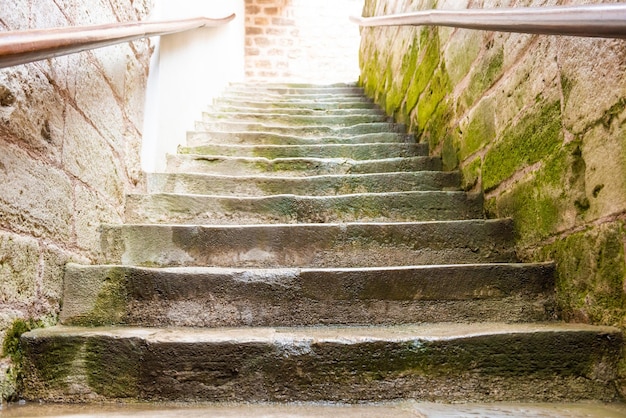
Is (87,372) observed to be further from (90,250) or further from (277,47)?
(277,47)

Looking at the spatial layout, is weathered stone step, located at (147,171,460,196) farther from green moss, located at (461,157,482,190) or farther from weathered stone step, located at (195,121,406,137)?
weathered stone step, located at (195,121,406,137)

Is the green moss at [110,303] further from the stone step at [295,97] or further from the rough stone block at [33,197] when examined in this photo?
the stone step at [295,97]

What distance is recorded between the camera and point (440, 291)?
1366 mm

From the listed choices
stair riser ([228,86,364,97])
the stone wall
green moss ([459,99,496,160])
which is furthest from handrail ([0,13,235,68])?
stair riser ([228,86,364,97])

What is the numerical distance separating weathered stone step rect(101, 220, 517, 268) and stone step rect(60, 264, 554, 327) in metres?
0.26

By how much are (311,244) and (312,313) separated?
36 centimetres

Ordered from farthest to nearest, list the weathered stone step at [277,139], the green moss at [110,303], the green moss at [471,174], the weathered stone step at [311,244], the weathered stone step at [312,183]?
the weathered stone step at [277,139] < the weathered stone step at [312,183] < the green moss at [471,174] < the weathered stone step at [311,244] < the green moss at [110,303]

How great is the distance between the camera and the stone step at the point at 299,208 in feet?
6.17

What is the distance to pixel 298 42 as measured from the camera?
6930 millimetres

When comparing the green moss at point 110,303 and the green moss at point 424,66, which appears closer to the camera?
the green moss at point 110,303

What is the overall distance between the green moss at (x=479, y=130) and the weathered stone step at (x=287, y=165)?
32 cm

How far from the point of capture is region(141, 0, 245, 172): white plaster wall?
2.20m

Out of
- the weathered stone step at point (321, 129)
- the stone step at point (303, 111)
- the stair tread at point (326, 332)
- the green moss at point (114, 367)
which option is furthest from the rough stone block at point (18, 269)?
the stone step at point (303, 111)

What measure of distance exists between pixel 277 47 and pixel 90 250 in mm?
6047
